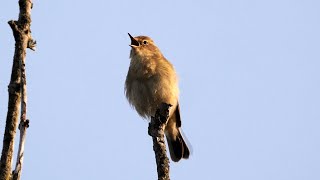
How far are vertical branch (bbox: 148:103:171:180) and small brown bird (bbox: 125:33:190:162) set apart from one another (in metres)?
2.37

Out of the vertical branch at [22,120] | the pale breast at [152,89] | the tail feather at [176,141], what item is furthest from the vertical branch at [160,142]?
the tail feather at [176,141]

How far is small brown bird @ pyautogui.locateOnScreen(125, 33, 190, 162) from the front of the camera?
8.80 m

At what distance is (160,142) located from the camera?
5.54 meters

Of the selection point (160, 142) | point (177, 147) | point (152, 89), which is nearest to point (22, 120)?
point (160, 142)

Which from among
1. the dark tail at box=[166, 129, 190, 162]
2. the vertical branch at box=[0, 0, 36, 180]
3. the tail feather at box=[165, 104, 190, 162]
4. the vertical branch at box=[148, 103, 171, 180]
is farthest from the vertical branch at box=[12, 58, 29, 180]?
the dark tail at box=[166, 129, 190, 162]

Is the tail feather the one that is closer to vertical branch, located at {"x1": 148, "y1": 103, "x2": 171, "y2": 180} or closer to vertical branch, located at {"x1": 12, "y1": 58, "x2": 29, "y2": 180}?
vertical branch, located at {"x1": 148, "y1": 103, "x2": 171, "y2": 180}

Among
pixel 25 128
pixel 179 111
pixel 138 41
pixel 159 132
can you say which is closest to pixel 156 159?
pixel 159 132

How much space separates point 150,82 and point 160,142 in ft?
10.9

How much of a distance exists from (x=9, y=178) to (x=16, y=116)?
383 millimetres

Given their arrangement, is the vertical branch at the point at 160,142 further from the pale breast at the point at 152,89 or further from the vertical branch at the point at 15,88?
the pale breast at the point at 152,89

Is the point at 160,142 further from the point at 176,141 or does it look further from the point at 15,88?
the point at 176,141

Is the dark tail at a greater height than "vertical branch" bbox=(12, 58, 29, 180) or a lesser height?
greater

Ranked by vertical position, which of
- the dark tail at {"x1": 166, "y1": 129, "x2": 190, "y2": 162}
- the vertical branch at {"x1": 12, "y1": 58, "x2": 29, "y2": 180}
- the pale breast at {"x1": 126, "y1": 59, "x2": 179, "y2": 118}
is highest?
the pale breast at {"x1": 126, "y1": 59, "x2": 179, "y2": 118}

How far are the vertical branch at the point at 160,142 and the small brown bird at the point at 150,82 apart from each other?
237 cm
